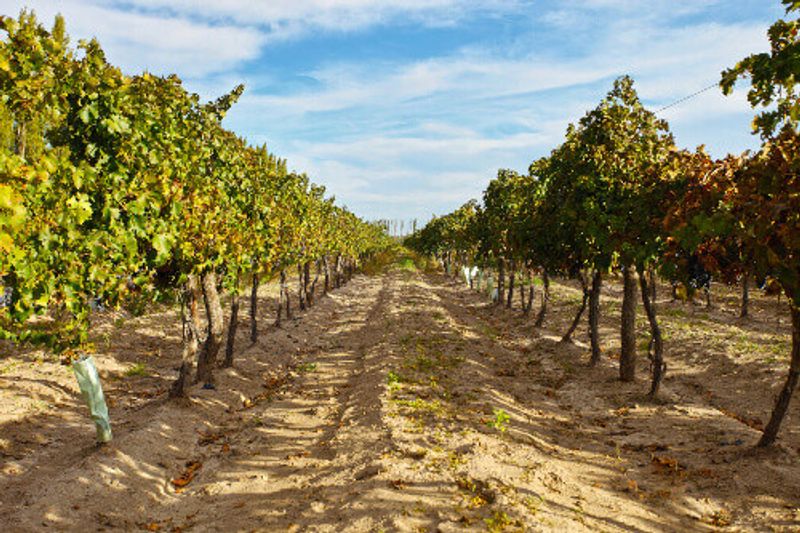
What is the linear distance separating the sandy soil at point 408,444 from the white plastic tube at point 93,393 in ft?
1.46

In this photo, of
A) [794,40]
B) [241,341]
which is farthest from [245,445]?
[241,341]

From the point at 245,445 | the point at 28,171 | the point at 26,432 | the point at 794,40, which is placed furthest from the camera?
the point at 26,432

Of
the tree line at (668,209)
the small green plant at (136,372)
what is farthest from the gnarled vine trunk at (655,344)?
the small green plant at (136,372)

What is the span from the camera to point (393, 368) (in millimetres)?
16484

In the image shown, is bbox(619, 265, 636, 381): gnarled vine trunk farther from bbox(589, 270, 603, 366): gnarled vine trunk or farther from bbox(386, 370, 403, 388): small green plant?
bbox(386, 370, 403, 388): small green plant

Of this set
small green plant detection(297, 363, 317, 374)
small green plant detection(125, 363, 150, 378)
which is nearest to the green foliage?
small green plant detection(297, 363, 317, 374)

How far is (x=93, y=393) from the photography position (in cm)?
1068

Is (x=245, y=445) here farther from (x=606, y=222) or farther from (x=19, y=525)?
(x=606, y=222)

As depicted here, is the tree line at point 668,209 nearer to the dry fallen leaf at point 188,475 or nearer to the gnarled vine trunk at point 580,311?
the gnarled vine trunk at point 580,311

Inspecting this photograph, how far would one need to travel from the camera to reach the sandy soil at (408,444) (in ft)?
26.0

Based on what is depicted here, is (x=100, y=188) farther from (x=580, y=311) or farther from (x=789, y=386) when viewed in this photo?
(x=580, y=311)

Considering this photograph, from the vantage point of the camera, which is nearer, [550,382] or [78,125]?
[78,125]

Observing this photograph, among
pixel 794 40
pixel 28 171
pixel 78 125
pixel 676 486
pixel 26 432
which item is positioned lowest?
pixel 26 432

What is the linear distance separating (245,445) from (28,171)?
7395 mm
